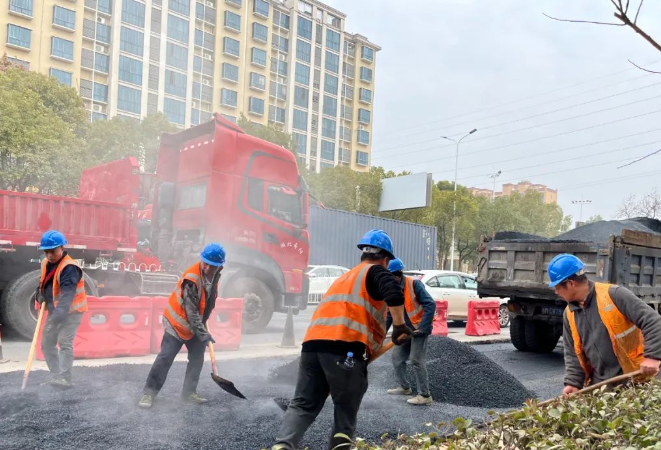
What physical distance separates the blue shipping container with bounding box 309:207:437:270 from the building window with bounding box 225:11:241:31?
29.3 m

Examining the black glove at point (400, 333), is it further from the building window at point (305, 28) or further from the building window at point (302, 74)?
the building window at point (305, 28)

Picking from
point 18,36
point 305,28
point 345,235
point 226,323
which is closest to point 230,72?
point 305,28

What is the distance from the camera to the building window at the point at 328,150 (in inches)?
2404

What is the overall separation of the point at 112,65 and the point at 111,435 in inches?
1680

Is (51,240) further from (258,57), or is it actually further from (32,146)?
(258,57)

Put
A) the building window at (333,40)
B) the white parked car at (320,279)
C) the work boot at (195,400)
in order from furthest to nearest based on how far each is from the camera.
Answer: the building window at (333,40) < the white parked car at (320,279) < the work boot at (195,400)

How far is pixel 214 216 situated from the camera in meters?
9.73

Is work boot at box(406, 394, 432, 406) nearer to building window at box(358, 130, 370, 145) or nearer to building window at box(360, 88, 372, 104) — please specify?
building window at box(358, 130, 370, 145)

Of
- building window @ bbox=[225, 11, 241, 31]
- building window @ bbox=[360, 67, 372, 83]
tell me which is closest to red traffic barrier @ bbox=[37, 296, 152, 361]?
building window @ bbox=[225, 11, 241, 31]

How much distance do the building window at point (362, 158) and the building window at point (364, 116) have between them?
3575 mm

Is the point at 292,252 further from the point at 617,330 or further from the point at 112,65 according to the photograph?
the point at 112,65

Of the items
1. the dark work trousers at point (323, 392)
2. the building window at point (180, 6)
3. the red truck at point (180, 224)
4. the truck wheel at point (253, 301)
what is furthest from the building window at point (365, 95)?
the dark work trousers at point (323, 392)

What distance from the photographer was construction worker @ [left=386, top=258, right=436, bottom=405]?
20.2 feet

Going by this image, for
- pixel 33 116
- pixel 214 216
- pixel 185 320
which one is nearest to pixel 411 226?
pixel 33 116
